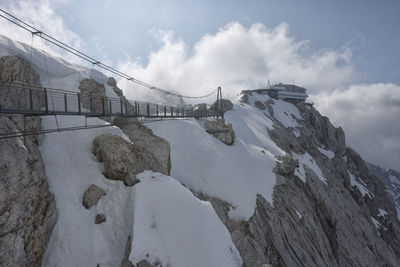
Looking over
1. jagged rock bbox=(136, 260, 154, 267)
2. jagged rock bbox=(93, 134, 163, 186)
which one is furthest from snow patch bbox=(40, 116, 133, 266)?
jagged rock bbox=(136, 260, 154, 267)

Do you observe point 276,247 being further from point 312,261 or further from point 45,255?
point 45,255

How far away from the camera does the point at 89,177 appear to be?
13.1 meters

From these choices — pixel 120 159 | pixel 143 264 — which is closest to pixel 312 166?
pixel 120 159

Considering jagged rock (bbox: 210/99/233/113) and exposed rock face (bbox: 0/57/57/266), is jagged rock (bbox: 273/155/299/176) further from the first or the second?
jagged rock (bbox: 210/99/233/113)

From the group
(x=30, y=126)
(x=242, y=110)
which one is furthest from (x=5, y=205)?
(x=242, y=110)

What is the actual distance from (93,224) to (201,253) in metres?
6.51

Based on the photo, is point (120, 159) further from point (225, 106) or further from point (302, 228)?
point (225, 106)

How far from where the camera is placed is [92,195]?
39.4 ft

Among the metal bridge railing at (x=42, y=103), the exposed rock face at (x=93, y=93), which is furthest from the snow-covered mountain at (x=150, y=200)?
the metal bridge railing at (x=42, y=103)

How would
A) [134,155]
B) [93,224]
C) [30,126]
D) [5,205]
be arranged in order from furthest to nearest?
[134,155] → [30,126] → [93,224] → [5,205]

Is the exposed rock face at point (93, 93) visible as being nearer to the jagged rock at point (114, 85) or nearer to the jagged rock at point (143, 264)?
the jagged rock at point (114, 85)

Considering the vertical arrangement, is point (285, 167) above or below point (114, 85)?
below

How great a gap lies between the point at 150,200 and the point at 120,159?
4063 mm

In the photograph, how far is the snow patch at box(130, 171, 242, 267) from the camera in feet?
31.3
